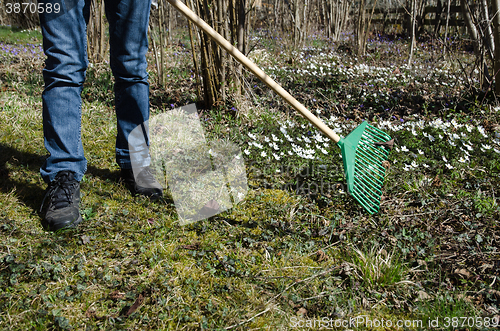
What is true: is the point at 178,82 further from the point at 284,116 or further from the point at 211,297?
the point at 211,297

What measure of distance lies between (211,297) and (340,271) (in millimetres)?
669

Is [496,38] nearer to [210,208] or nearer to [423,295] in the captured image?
[423,295]

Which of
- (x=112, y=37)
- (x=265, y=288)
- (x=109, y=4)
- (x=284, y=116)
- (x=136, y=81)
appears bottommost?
(x=265, y=288)

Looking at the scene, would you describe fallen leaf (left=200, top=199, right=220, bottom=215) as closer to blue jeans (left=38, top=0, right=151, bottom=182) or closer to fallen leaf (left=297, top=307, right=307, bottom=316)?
blue jeans (left=38, top=0, right=151, bottom=182)

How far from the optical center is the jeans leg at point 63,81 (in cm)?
176

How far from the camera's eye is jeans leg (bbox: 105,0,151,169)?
1.95 m

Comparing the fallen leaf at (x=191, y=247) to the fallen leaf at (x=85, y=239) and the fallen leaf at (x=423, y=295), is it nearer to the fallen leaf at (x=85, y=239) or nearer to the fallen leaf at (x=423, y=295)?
the fallen leaf at (x=85, y=239)

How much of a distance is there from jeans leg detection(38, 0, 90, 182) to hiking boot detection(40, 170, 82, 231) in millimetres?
46

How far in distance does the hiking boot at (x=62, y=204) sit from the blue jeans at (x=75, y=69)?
0.15 ft

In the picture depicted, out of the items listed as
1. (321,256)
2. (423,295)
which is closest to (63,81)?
(321,256)

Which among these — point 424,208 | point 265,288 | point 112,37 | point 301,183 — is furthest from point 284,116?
point 265,288

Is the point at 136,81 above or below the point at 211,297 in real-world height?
above

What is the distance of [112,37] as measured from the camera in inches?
78.5

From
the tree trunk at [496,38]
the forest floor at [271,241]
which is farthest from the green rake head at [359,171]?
the tree trunk at [496,38]
